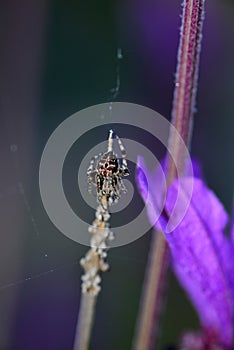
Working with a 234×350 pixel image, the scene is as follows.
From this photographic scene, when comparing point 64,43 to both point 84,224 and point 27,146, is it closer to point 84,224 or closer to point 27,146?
point 27,146

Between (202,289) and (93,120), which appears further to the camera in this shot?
(93,120)

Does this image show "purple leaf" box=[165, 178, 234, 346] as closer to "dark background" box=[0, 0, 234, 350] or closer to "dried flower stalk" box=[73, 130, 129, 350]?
"dried flower stalk" box=[73, 130, 129, 350]

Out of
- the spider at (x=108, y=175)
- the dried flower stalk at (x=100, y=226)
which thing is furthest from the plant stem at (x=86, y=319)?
the spider at (x=108, y=175)

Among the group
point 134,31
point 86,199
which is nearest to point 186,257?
point 86,199

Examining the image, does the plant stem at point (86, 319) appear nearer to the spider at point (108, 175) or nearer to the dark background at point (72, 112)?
the spider at point (108, 175)

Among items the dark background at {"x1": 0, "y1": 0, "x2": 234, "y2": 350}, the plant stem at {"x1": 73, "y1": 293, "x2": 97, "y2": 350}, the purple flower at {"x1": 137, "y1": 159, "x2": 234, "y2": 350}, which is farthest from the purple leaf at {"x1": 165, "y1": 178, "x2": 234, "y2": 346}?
the dark background at {"x1": 0, "y1": 0, "x2": 234, "y2": 350}

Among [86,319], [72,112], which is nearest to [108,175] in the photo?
[86,319]

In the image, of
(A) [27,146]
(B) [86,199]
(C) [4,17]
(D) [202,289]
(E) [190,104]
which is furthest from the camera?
(C) [4,17]
